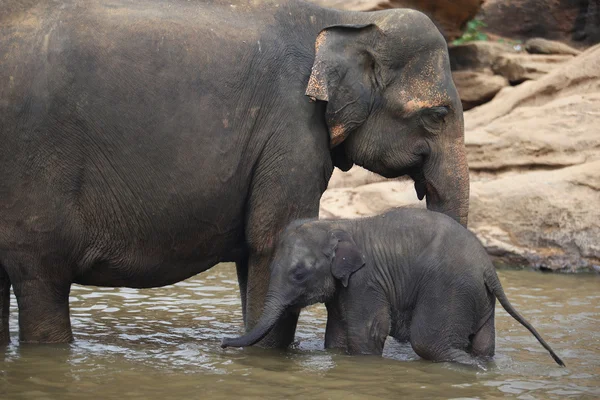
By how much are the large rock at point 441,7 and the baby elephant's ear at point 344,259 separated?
366 inches

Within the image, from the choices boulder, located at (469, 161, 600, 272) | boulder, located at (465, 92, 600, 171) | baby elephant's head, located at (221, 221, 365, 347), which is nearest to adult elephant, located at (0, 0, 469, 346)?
baby elephant's head, located at (221, 221, 365, 347)

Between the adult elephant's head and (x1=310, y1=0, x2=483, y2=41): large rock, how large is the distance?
864 centimetres

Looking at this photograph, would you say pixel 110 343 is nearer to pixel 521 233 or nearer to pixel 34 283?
pixel 34 283

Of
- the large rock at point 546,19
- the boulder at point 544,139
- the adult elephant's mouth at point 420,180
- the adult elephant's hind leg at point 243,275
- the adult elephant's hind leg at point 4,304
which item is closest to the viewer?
the adult elephant's hind leg at point 4,304

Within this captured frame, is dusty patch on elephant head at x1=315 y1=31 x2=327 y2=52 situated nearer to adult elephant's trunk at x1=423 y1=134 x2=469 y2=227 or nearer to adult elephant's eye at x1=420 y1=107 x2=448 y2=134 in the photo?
adult elephant's eye at x1=420 y1=107 x2=448 y2=134

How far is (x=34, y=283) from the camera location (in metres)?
6.03

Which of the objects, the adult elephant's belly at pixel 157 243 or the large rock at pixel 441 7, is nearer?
the adult elephant's belly at pixel 157 243

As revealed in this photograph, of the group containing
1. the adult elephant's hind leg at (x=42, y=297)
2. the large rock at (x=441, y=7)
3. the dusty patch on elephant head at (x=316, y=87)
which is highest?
the large rock at (x=441, y=7)

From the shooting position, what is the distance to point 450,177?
6656 millimetres

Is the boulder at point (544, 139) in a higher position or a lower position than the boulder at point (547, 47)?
lower

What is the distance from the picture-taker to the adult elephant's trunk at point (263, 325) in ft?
19.6

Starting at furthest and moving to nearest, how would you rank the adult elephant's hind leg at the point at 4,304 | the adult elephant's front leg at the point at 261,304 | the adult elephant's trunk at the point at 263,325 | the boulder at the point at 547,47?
1. the boulder at the point at 547,47
2. the adult elephant's front leg at the point at 261,304
3. the adult elephant's hind leg at the point at 4,304
4. the adult elephant's trunk at the point at 263,325

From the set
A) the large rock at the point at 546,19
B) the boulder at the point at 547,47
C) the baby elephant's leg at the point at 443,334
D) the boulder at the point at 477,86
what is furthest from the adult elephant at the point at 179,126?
the large rock at the point at 546,19

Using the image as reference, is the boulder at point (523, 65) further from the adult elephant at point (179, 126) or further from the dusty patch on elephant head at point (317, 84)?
the dusty patch on elephant head at point (317, 84)
